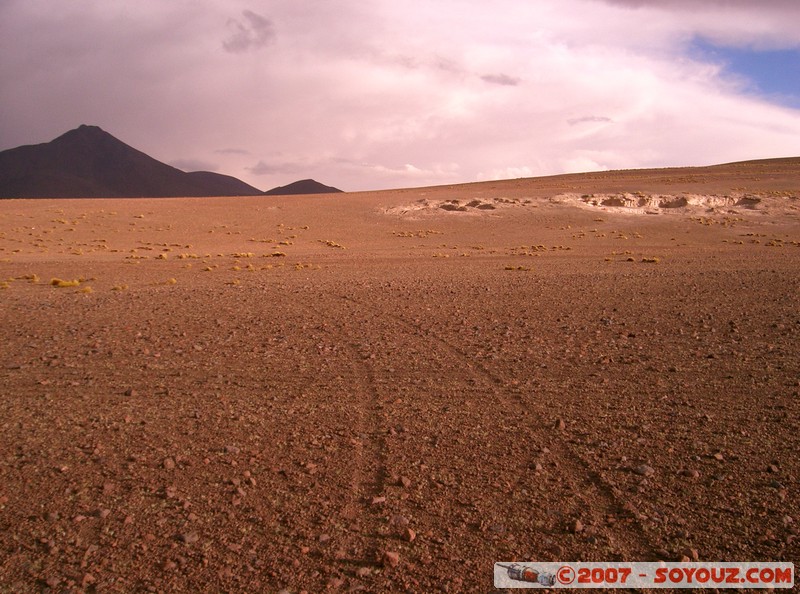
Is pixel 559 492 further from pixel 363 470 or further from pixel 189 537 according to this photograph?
pixel 189 537

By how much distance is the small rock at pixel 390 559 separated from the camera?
486 centimetres

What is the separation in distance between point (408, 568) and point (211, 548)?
1619 millimetres

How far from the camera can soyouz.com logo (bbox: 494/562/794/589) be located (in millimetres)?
4711

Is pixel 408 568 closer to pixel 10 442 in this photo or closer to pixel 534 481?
pixel 534 481

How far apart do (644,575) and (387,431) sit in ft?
11.4

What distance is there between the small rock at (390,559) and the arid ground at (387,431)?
2 centimetres

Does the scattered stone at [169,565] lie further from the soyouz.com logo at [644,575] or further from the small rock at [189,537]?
the soyouz.com logo at [644,575]

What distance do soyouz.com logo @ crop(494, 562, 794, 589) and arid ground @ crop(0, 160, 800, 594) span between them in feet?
0.35

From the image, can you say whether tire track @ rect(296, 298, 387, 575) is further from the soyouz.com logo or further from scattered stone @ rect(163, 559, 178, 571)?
scattered stone @ rect(163, 559, 178, 571)

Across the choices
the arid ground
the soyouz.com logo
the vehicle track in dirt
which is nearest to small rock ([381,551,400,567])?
the arid ground

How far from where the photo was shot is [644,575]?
15.7ft

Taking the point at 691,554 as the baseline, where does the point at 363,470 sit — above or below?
above

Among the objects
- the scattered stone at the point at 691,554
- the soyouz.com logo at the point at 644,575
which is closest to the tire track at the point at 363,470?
the soyouz.com logo at the point at 644,575

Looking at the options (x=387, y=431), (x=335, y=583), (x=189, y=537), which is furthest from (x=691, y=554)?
(x=189, y=537)
